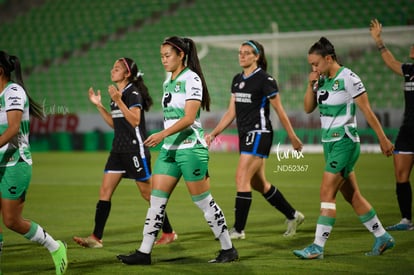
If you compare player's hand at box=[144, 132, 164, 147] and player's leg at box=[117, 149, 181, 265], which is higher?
player's hand at box=[144, 132, 164, 147]

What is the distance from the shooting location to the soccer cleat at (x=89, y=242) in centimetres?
784

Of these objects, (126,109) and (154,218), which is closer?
(154,218)

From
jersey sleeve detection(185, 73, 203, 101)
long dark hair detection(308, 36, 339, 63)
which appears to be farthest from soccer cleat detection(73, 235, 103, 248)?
long dark hair detection(308, 36, 339, 63)

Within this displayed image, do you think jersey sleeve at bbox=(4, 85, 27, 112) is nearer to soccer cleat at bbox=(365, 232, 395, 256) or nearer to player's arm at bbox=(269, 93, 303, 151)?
player's arm at bbox=(269, 93, 303, 151)

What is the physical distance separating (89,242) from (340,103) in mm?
3069

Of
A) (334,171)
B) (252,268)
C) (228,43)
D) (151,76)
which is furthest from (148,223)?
(151,76)

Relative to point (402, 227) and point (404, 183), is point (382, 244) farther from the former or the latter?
point (404, 183)

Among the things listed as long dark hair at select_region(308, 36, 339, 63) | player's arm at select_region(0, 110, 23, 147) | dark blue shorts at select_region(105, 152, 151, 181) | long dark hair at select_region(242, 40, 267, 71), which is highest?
long dark hair at select_region(308, 36, 339, 63)

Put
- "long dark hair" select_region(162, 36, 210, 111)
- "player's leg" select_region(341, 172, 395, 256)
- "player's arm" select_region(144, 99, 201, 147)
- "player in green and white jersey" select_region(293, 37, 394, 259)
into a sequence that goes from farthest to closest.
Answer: "player's leg" select_region(341, 172, 395, 256) < "player in green and white jersey" select_region(293, 37, 394, 259) < "long dark hair" select_region(162, 36, 210, 111) < "player's arm" select_region(144, 99, 201, 147)

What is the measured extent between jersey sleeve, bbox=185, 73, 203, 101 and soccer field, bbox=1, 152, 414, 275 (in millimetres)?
1525

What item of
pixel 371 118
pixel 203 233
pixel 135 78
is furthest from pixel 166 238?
pixel 371 118

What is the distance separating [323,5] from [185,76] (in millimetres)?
22142

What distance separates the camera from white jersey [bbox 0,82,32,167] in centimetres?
603

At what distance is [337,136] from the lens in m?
6.95
